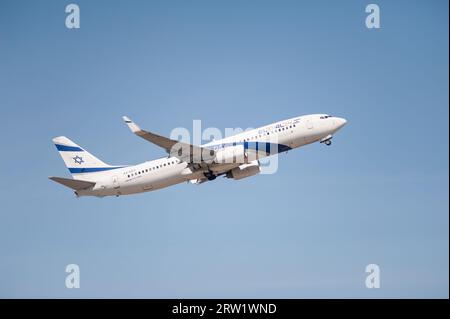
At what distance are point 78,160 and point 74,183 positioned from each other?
665 centimetres

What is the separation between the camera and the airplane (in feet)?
230

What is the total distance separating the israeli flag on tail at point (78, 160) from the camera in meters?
76.3

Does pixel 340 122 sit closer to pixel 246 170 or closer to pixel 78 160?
pixel 246 170

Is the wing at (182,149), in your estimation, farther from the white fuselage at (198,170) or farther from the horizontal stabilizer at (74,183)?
the horizontal stabilizer at (74,183)

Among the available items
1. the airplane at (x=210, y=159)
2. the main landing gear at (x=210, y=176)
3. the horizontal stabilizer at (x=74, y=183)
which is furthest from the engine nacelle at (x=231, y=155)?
the horizontal stabilizer at (x=74, y=183)

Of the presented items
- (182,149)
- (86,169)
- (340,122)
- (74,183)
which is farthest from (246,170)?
(74,183)

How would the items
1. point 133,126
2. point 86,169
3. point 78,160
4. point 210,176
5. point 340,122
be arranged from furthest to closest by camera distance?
point 78,160 < point 86,169 < point 210,176 < point 340,122 < point 133,126

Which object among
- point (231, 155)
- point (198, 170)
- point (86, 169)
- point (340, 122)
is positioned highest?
point (340, 122)

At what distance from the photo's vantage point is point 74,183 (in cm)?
Result: 7188

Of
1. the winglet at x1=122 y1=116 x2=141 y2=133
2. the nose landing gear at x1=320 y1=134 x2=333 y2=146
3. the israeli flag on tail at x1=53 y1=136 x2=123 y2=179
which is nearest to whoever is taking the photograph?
the winglet at x1=122 y1=116 x2=141 y2=133

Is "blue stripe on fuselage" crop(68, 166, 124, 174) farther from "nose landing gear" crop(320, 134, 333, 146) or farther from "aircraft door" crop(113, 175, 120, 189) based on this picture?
"nose landing gear" crop(320, 134, 333, 146)

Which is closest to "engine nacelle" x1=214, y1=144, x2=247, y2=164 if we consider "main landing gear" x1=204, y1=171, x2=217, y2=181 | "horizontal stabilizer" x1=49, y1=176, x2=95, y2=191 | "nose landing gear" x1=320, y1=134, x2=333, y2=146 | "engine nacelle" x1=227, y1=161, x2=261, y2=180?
"main landing gear" x1=204, y1=171, x2=217, y2=181
